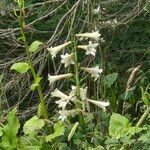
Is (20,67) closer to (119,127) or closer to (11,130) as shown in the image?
(11,130)

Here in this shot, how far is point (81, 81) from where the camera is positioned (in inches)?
119

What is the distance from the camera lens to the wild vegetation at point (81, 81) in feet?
8.76

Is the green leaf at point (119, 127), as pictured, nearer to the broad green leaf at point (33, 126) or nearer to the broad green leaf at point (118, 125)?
the broad green leaf at point (118, 125)

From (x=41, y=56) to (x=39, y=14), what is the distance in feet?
1.52

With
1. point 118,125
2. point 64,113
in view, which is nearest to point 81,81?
point 64,113

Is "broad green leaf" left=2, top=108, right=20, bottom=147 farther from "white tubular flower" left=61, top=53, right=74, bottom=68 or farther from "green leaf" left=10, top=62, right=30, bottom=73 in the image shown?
"white tubular flower" left=61, top=53, right=74, bottom=68

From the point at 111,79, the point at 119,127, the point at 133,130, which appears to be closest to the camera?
the point at 133,130

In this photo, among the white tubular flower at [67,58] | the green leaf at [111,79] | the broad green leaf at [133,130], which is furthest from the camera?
the green leaf at [111,79]

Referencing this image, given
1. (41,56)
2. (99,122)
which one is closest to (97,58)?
(41,56)

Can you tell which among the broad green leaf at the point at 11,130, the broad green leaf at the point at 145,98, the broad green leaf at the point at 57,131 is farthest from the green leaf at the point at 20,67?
the broad green leaf at the point at 145,98

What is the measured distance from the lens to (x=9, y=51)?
3.70 m

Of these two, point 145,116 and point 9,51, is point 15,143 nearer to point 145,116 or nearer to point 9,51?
point 145,116

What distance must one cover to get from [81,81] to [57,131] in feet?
1.29

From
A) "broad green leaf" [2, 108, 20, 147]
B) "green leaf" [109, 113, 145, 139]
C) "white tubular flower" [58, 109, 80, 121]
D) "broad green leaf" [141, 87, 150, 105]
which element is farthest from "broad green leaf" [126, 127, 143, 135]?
"broad green leaf" [2, 108, 20, 147]
